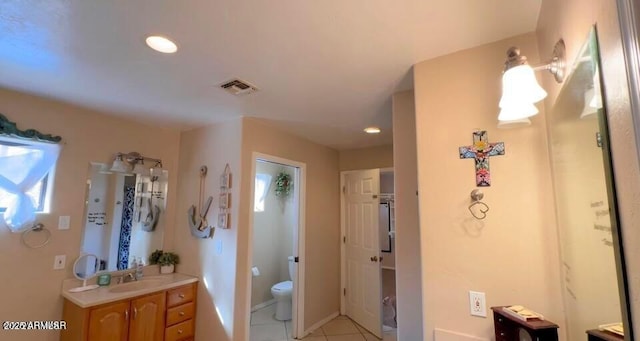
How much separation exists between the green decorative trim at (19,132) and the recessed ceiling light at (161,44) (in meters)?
1.52

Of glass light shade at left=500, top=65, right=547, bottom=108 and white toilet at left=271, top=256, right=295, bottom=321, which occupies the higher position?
glass light shade at left=500, top=65, right=547, bottom=108

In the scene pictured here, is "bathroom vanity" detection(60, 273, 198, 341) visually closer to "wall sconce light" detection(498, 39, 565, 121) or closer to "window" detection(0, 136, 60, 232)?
"window" detection(0, 136, 60, 232)

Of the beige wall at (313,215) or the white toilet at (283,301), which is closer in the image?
the beige wall at (313,215)

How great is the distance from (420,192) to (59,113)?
289cm

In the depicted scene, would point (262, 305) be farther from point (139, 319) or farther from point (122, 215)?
point (122, 215)

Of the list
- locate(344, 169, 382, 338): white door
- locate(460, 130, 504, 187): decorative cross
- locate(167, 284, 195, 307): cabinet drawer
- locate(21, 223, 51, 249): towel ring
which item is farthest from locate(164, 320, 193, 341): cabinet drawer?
locate(460, 130, 504, 187): decorative cross

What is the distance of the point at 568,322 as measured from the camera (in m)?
1.18

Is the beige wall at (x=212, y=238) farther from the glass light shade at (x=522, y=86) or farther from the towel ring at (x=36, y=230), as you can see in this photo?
the glass light shade at (x=522, y=86)

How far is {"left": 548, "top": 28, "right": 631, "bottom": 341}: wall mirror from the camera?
69cm

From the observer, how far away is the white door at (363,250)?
11.9 ft

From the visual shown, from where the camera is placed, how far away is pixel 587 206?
0.86 meters

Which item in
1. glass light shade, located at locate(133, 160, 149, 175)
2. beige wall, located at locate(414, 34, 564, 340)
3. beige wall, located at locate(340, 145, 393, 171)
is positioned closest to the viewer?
beige wall, located at locate(414, 34, 564, 340)

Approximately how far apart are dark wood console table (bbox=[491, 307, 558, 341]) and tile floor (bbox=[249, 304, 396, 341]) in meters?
2.42

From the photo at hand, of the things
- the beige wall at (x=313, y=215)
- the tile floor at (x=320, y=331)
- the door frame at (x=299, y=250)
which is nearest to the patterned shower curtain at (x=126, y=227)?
the beige wall at (x=313, y=215)
